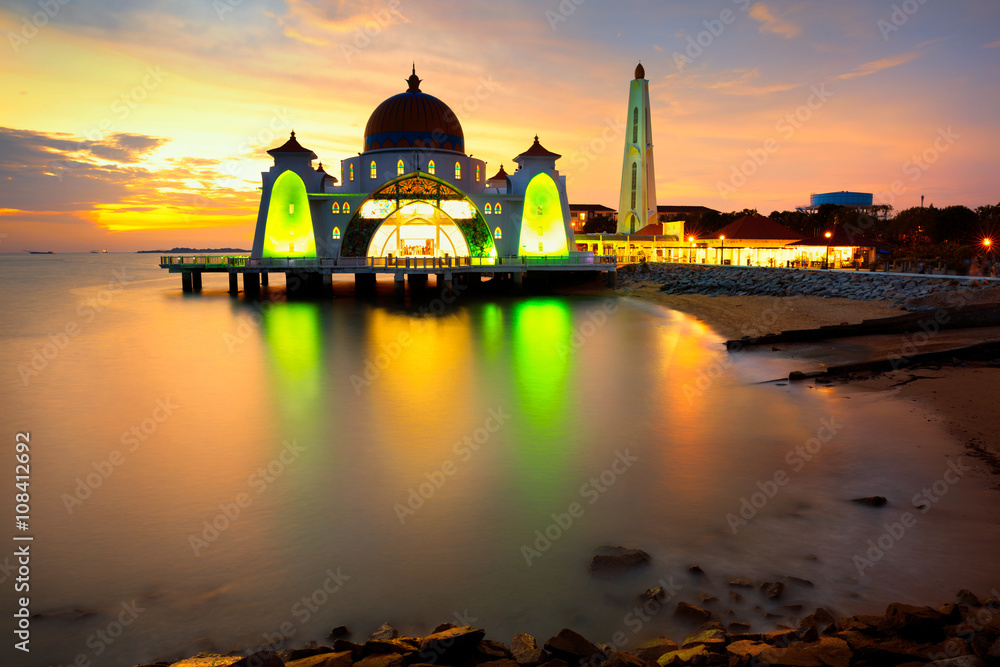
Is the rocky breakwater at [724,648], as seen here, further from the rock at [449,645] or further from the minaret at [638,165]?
the minaret at [638,165]

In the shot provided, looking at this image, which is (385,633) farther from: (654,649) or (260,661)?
(654,649)

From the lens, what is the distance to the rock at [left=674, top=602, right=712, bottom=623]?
5.00 metres

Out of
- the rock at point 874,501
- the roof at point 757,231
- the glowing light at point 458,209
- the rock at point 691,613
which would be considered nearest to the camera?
the rock at point 691,613

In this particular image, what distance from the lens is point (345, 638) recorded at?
4965 millimetres

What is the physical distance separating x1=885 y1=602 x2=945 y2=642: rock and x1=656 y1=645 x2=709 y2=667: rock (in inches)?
52.2

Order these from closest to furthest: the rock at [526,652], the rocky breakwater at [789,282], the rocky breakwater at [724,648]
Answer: the rocky breakwater at [724,648] → the rock at [526,652] → the rocky breakwater at [789,282]

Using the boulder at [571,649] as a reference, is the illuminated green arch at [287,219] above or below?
above

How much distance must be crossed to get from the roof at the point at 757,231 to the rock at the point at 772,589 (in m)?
45.9

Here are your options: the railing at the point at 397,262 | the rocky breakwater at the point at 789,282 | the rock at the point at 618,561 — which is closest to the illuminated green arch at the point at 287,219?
the railing at the point at 397,262

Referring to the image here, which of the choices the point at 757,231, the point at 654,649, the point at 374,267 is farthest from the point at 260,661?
the point at 757,231

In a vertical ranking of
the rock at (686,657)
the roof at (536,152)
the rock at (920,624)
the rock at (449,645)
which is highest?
the roof at (536,152)

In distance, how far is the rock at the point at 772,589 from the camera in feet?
17.3

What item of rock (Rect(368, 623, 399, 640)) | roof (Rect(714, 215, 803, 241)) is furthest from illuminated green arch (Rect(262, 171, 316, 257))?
rock (Rect(368, 623, 399, 640))

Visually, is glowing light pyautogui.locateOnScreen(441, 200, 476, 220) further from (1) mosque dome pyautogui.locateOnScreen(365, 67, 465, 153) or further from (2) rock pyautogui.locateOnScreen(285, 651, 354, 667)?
(2) rock pyautogui.locateOnScreen(285, 651, 354, 667)
